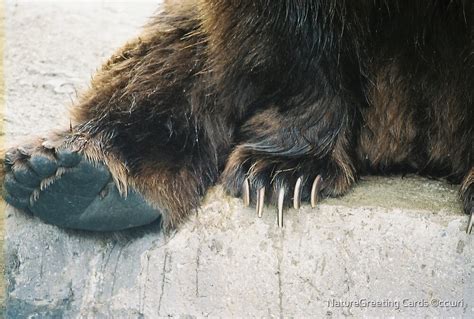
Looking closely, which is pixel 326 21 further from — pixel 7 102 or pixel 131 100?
pixel 7 102

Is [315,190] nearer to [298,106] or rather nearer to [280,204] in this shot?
[280,204]

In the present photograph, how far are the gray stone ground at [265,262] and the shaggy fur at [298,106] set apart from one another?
0.08m

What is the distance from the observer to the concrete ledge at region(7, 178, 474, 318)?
2.28 metres

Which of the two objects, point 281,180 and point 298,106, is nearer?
point 281,180

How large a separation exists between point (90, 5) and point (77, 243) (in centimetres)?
196

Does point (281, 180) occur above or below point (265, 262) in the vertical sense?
above

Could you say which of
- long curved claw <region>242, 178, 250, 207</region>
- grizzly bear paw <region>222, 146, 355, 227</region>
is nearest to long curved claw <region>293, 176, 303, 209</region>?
grizzly bear paw <region>222, 146, 355, 227</region>

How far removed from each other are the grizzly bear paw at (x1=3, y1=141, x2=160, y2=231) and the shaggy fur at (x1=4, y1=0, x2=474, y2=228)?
5cm

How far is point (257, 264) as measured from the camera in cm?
235

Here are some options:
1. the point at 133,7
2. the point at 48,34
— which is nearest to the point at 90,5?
the point at 133,7

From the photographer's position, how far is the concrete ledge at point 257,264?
89.8 inches

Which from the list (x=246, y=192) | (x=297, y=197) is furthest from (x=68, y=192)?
(x=297, y=197)

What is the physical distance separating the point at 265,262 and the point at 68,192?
0.47 metres

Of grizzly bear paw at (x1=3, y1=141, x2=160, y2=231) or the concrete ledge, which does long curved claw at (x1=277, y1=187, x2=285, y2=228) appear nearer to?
the concrete ledge
